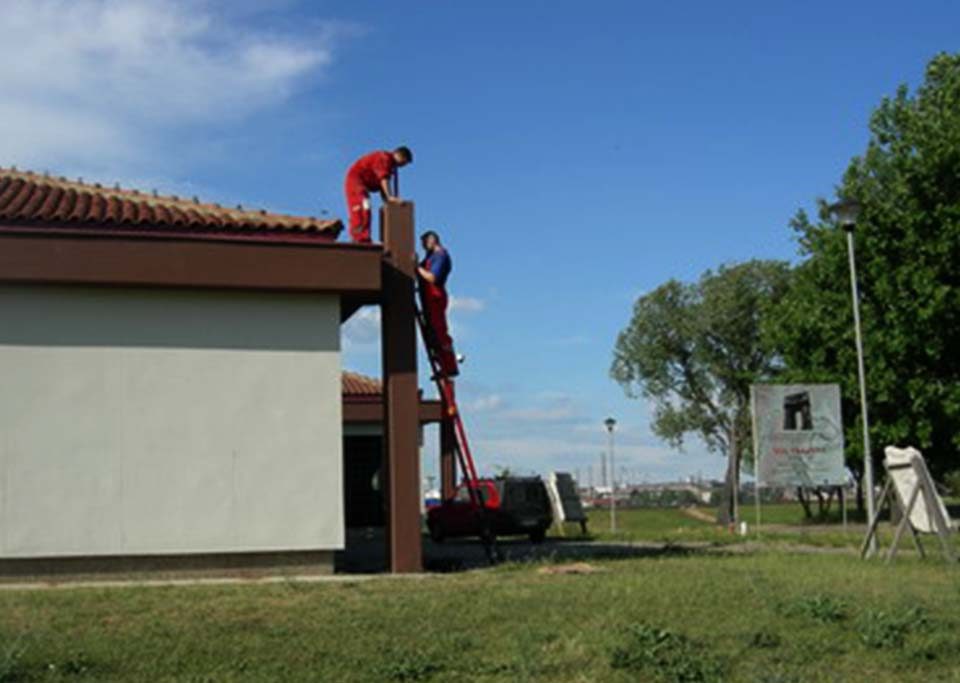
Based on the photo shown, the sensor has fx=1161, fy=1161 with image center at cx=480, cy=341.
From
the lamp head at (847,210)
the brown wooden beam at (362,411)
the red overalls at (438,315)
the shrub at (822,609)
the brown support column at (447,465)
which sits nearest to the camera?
the shrub at (822,609)

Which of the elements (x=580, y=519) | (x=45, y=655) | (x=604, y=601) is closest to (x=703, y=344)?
(x=580, y=519)

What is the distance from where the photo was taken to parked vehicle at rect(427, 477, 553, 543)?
93.2ft

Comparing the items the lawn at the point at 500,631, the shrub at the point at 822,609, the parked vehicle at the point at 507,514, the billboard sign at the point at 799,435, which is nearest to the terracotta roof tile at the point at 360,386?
the parked vehicle at the point at 507,514

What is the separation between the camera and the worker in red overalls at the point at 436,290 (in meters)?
15.1

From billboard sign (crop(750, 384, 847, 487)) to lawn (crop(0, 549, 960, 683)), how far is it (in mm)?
9899

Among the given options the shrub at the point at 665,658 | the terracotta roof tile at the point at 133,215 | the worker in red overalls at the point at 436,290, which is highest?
the terracotta roof tile at the point at 133,215

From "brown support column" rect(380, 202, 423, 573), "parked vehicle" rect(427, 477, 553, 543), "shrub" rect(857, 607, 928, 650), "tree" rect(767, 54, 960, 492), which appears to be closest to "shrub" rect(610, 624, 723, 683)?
"shrub" rect(857, 607, 928, 650)

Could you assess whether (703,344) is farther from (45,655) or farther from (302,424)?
(45,655)

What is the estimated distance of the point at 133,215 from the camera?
14.2 meters

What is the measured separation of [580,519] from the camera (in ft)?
110

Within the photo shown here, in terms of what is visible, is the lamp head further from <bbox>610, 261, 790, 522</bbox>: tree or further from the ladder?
<bbox>610, 261, 790, 522</bbox>: tree

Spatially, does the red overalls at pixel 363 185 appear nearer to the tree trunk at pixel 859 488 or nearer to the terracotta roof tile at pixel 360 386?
the terracotta roof tile at pixel 360 386

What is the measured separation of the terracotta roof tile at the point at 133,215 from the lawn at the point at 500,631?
434 cm

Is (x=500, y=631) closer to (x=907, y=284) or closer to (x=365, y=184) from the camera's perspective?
(x=365, y=184)
